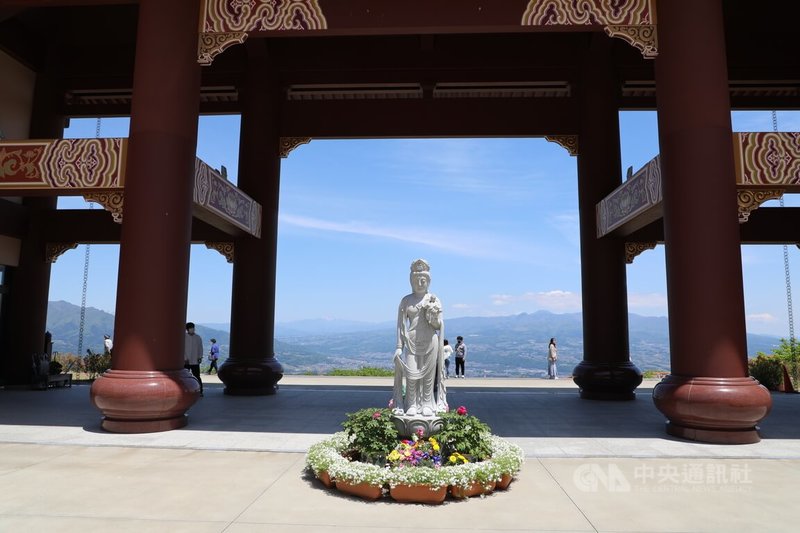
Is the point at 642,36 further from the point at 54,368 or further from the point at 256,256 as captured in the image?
the point at 54,368

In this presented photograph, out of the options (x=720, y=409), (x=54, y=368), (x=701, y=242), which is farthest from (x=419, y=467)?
(x=54, y=368)

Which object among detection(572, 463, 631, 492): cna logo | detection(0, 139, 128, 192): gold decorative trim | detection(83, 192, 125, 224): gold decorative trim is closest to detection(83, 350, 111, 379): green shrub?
detection(0, 139, 128, 192): gold decorative trim

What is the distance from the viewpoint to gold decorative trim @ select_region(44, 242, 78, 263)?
14891mm

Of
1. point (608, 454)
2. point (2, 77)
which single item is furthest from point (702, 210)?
Result: point (2, 77)

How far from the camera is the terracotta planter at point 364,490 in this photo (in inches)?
195

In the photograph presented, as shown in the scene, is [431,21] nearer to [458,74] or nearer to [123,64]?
[458,74]

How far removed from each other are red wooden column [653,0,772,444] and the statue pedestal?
3671mm

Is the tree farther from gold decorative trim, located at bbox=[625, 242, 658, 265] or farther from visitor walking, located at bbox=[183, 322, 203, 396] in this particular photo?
visitor walking, located at bbox=[183, 322, 203, 396]

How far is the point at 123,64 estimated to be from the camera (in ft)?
47.5

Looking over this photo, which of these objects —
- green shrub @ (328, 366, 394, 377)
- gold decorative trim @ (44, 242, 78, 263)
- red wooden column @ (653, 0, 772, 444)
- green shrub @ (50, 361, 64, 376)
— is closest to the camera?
red wooden column @ (653, 0, 772, 444)

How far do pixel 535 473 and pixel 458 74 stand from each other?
11090 millimetres

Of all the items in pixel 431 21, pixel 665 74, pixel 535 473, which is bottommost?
pixel 535 473

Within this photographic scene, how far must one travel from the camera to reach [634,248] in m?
13.9

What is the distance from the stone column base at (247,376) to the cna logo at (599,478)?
8638mm
